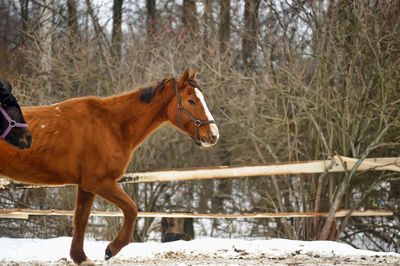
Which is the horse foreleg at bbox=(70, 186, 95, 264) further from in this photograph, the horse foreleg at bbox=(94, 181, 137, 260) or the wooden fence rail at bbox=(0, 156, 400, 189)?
the wooden fence rail at bbox=(0, 156, 400, 189)

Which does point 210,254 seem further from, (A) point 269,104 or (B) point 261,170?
(A) point 269,104

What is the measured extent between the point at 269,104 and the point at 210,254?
3278mm

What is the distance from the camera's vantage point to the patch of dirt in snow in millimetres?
5059

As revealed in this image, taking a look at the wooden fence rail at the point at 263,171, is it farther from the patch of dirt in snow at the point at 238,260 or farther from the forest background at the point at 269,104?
the patch of dirt in snow at the point at 238,260

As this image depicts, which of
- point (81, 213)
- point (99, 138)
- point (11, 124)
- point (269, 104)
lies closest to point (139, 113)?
point (99, 138)

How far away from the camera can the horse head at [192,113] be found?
4384 millimetres

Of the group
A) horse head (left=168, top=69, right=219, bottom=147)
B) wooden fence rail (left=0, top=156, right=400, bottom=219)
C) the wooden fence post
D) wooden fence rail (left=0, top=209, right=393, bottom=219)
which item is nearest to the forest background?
wooden fence rail (left=0, top=156, right=400, bottom=219)

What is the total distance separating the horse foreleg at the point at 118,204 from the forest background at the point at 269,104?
3377 millimetres

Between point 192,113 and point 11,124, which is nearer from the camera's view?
point 11,124

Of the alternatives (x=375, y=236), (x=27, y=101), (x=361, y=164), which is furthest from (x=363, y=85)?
(x=27, y=101)

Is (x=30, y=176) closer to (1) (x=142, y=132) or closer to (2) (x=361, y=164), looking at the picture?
(1) (x=142, y=132)

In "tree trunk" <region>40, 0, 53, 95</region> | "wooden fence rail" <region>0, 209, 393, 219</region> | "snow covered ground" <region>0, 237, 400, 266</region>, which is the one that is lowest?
"snow covered ground" <region>0, 237, 400, 266</region>

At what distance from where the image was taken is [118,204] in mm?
4141

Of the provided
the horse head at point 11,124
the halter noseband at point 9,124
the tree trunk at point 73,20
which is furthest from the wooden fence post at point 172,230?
the tree trunk at point 73,20
